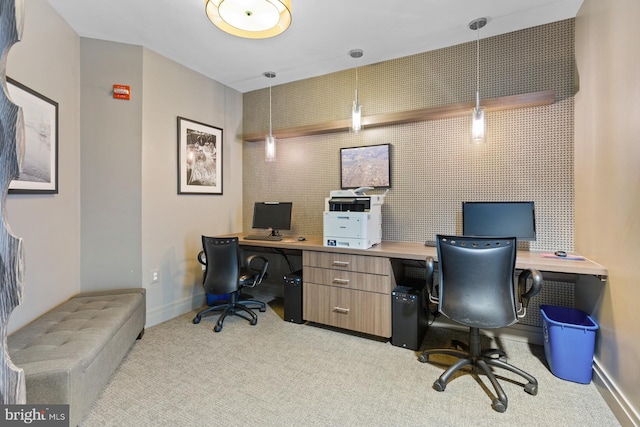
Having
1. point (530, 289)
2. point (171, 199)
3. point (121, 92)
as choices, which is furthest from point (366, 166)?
point (121, 92)

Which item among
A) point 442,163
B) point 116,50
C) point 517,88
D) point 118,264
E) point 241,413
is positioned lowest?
point 241,413

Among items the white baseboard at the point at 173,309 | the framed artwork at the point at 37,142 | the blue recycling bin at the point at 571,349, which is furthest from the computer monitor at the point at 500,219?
the framed artwork at the point at 37,142

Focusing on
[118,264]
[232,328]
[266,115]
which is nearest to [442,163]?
[266,115]

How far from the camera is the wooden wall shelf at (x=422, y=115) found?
2543 mm

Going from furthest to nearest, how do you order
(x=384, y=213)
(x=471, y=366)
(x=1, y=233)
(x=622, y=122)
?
1. (x=384, y=213)
2. (x=471, y=366)
3. (x=622, y=122)
4. (x=1, y=233)

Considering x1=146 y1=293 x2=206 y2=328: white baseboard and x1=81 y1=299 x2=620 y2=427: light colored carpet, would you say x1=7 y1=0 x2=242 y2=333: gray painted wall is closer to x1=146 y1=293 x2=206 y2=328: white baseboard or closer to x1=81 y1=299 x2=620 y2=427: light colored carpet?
x1=146 y1=293 x2=206 y2=328: white baseboard

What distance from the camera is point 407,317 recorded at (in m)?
2.58

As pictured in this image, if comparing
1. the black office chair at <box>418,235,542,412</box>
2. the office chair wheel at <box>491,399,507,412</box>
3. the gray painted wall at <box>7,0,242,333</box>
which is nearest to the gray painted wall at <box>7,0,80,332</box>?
the gray painted wall at <box>7,0,242,333</box>

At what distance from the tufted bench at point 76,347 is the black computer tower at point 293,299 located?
4.58 ft

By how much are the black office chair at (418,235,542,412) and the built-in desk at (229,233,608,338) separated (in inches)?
15.8

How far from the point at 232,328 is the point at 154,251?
45.7 inches

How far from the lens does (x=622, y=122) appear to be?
1.78 metres

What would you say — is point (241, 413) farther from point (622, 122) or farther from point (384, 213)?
point (622, 122)

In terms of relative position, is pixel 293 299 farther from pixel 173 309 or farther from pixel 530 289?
pixel 530 289
